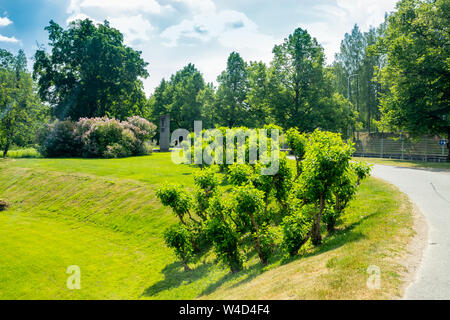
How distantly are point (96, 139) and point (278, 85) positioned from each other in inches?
881

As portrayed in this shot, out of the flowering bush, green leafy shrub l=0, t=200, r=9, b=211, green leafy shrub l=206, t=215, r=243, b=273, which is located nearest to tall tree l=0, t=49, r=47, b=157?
the flowering bush

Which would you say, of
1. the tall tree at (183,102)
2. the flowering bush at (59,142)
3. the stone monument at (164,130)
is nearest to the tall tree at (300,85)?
the stone monument at (164,130)

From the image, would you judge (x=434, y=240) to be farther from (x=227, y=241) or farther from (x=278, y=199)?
(x=227, y=241)

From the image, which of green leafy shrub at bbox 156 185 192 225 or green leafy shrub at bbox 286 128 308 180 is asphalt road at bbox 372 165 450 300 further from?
green leafy shrub at bbox 156 185 192 225

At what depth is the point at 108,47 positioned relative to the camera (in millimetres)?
42281

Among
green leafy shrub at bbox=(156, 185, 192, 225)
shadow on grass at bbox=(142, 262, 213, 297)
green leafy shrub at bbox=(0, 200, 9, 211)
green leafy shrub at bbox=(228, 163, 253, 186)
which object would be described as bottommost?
shadow on grass at bbox=(142, 262, 213, 297)

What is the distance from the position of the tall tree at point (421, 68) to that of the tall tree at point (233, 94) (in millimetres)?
21152

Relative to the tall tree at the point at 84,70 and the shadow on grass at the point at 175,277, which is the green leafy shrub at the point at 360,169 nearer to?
the shadow on grass at the point at 175,277

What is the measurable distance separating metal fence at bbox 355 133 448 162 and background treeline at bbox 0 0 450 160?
2.86 meters

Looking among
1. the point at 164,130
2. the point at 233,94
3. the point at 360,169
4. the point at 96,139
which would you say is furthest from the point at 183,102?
the point at 360,169

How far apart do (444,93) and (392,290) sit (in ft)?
97.2

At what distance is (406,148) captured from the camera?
112ft

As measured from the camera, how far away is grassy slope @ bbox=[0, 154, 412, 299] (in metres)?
5.95
